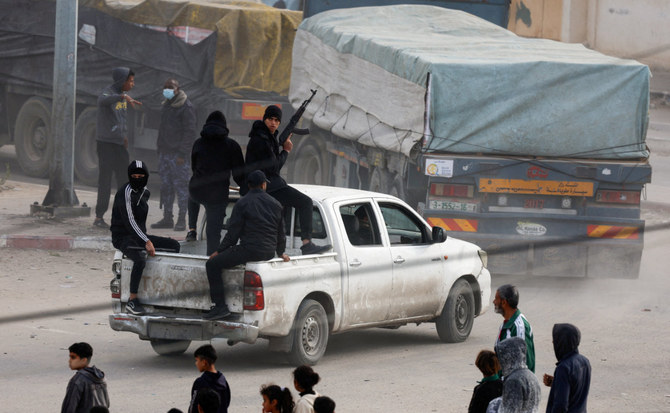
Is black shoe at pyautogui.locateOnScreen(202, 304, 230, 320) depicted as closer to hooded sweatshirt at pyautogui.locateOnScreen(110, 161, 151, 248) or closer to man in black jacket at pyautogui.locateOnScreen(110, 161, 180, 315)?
man in black jacket at pyautogui.locateOnScreen(110, 161, 180, 315)

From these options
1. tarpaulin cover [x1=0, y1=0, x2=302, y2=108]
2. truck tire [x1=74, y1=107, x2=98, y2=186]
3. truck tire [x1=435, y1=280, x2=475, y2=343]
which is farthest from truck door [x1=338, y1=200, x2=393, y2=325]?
truck tire [x1=74, y1=107, x2=98, y2=186]

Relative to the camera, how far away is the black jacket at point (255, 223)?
9.19 metres

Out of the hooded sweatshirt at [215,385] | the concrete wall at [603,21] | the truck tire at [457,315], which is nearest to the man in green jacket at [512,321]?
the hooded sweatshirt at [215,385]

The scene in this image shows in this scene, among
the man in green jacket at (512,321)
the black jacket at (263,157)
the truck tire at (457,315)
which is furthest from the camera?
the truck tire at (457,315)

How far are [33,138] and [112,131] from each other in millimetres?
6228

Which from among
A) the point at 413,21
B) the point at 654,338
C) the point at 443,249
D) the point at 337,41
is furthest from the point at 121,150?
the point at 654,338

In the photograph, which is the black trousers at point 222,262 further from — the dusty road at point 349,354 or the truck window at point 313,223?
the truck window at point 313,223

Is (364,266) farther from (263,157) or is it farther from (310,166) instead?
(310,166)

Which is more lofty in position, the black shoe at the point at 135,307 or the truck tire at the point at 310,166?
the truck tire at the point at 310,166

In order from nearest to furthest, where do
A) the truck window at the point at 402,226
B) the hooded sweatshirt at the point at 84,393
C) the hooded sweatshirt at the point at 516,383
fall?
the hooded sweatshirt at the point at 516,383, the hooded sweatshirt at the point at 84,393, the truck window at the point at 402,226

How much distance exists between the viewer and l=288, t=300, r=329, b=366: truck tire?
9.55m

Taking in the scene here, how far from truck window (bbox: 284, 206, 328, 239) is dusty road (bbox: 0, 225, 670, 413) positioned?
42.5 inches

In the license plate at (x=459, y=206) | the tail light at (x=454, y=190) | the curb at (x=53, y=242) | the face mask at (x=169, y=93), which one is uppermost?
the face mask at (x=169, y=93)

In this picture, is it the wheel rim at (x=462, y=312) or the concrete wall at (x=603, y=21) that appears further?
the concrete wall at (x=603, y=21)
